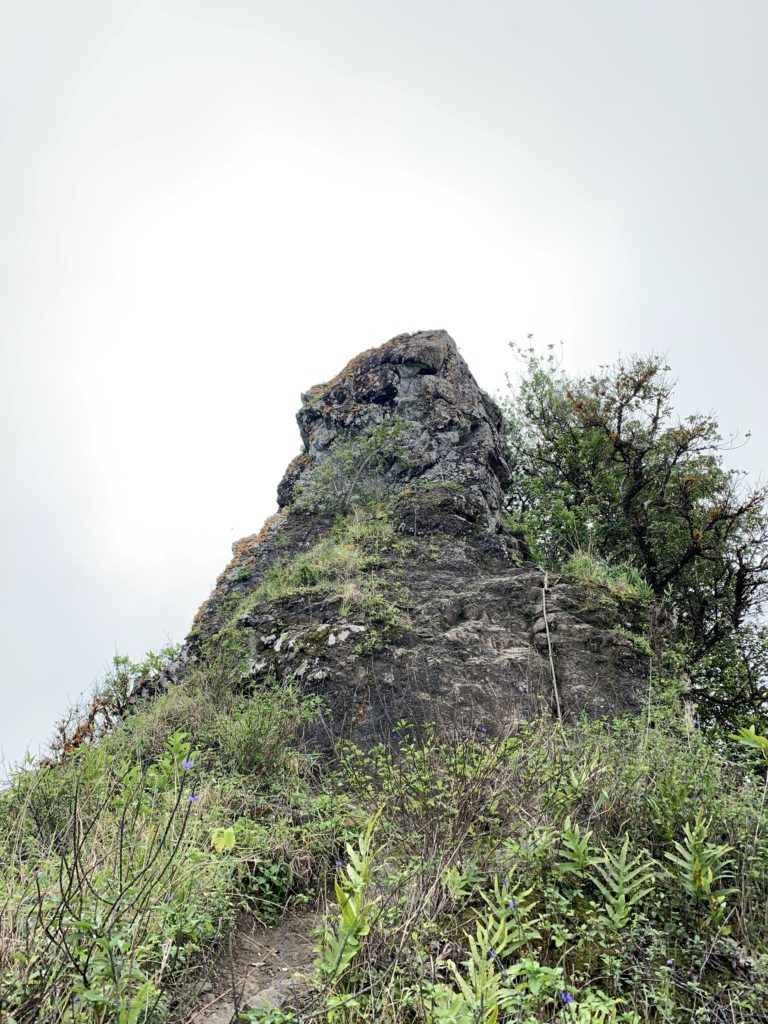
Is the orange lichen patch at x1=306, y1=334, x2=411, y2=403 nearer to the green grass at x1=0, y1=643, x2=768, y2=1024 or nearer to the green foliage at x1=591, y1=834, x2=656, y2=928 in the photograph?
the green grass at x1=0, y1=643, x2=768, y2=1024

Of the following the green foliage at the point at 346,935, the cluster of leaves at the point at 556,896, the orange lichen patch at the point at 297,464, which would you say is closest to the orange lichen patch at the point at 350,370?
the orange lichen patch at the point at 297,464

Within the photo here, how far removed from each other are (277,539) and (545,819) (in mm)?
8758

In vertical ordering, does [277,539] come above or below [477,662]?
above

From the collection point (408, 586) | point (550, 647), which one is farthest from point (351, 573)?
point (550, 647)

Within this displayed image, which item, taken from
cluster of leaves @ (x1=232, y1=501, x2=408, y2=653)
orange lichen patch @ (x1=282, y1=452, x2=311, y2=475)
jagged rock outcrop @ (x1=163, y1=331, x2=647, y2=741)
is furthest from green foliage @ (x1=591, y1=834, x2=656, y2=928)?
orange lichen patch @ (x1=282, y1=452, x2=311, y2=475)

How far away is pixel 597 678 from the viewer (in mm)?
6703

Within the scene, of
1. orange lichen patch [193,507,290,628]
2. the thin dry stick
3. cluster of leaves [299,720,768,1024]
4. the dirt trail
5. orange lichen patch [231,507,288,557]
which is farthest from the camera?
orange lichen patch [231,507,288,557]

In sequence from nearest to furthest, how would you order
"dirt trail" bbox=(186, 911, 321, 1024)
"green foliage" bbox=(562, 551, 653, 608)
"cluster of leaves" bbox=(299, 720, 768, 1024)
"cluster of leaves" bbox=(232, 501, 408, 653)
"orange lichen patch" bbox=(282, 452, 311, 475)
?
"cluster of leaves" bbox=(299, 720, 768, 1024), "dirt trail" bbox=(186, 911, 321, 1024), "cluster of leaves" bbox=(232, 501, 408, 653), "green foliage" bbox=(562, 551, 653, 608), "orange lichen patch" bbox=(282, 452, 311, 475)

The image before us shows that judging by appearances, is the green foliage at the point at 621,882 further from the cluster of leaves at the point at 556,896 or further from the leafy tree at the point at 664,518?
the leafy tree at the point at 664,518

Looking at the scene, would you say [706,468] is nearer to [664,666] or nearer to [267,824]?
[664,666]

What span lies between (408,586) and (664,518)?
8.20m

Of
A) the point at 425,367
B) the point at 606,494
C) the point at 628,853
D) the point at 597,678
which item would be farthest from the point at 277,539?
the point at 628,853

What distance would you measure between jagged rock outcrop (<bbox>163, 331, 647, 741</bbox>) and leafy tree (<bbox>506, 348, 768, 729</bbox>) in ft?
7.06

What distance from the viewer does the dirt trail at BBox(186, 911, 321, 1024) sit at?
2.60m
